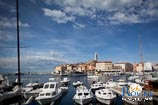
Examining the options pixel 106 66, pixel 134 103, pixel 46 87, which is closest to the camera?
pixel 134 103

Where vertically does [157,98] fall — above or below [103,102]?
above

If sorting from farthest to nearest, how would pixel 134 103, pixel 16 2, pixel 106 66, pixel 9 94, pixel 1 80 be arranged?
pixel 106 66
pixel 1 80
pixel 9 94
pixel 134 103
pixel 16 2

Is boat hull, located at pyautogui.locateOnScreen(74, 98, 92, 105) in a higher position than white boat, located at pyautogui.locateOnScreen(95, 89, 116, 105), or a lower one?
lower

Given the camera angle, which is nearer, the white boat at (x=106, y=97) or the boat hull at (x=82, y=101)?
the white boat at (x=106, y=97)

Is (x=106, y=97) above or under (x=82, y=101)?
above

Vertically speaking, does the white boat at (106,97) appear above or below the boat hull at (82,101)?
above

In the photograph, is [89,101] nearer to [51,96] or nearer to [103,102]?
[103,102]

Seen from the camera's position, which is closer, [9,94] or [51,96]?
[51,96]

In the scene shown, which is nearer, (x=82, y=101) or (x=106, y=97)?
(x=106, y=97)

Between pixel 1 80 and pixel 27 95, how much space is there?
847cm

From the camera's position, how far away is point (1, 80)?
36.4 m

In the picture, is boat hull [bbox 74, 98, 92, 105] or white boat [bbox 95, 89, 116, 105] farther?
boat hull [bbox 74, 98, 92, 105]

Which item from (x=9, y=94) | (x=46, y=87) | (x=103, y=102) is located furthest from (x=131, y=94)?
(x=9, y=94)

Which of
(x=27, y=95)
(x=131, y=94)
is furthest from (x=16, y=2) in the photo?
(x=27, y=95)
